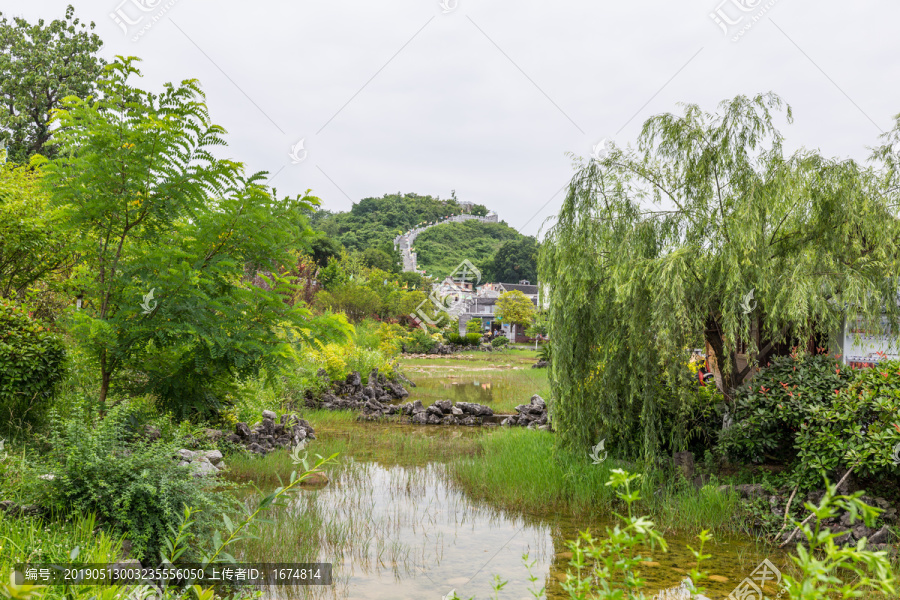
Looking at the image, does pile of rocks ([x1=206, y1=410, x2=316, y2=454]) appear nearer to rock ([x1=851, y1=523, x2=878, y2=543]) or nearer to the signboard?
rock ([x1=851, y1=523, x2=878, y2=543])

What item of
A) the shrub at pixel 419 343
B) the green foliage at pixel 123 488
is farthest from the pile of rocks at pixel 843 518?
the shrub at pixel 419 343

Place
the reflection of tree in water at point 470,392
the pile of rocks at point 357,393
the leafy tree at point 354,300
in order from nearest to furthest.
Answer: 1. the pile of rocks at point 357,393
2. the reflection of tree in water at point 470,392
3. the leafy tree at point 354,300

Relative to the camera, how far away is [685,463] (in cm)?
806

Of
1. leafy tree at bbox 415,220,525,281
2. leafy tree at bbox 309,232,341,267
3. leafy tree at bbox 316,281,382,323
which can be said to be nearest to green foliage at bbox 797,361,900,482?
leafy tree at bbox 316,281,382,323

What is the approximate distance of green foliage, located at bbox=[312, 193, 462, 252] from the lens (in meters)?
64.9

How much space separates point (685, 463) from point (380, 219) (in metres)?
71.4

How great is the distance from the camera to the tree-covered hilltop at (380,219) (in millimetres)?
65188

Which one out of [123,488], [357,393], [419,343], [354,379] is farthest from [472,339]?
[123,488]

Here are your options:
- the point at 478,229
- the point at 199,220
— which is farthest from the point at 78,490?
the point at 478,229

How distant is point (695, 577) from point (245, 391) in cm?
735

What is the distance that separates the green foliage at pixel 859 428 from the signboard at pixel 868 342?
2.42 feet

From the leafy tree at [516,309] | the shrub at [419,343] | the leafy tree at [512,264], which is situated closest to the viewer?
the shrub at [419,343]

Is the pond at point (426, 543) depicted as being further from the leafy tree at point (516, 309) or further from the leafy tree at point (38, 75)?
the leafy tree at point (516, 309)

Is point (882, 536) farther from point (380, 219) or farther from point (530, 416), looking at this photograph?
point (380, 219)
